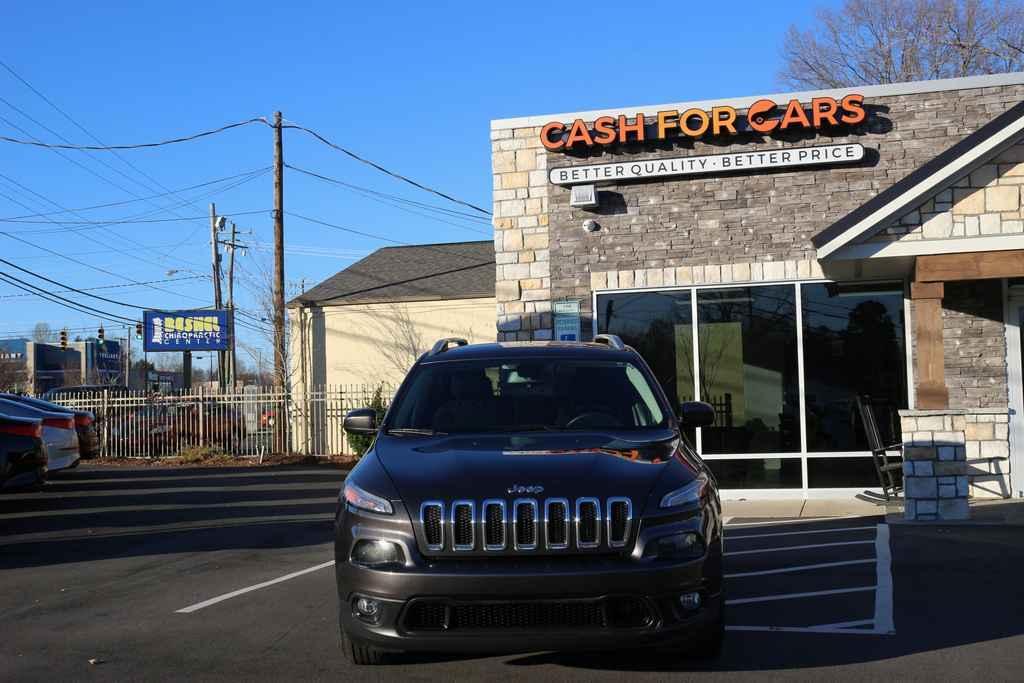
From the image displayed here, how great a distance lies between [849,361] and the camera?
1373cm

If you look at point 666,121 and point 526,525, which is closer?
point 526,525

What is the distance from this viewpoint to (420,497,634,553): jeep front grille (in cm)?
496

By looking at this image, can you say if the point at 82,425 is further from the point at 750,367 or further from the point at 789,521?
the point at 789,521

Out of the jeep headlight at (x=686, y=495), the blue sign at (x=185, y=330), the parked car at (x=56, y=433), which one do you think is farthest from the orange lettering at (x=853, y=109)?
the blue sign at (x=185, y=330)

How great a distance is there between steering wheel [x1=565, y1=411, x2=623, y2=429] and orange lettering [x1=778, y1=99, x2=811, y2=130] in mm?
8470

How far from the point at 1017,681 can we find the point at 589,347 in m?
3.11

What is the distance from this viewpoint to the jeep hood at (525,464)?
5082mm

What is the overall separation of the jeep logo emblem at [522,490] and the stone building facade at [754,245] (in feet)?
26.5

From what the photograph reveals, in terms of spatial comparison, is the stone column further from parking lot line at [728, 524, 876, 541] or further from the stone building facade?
the stone building facade

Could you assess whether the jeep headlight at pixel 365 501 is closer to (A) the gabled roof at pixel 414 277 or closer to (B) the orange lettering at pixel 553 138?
(B) the orange lettering at pixel 553 138

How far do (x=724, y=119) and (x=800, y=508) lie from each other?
16.3ft

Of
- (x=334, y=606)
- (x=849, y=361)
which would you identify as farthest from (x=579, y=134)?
(x=334, y=606)

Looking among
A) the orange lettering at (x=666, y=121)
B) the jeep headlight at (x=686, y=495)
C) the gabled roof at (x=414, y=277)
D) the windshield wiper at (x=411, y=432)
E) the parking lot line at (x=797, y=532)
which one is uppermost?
the orange lettering at (x=666, y=121)

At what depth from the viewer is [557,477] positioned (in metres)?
5.16
